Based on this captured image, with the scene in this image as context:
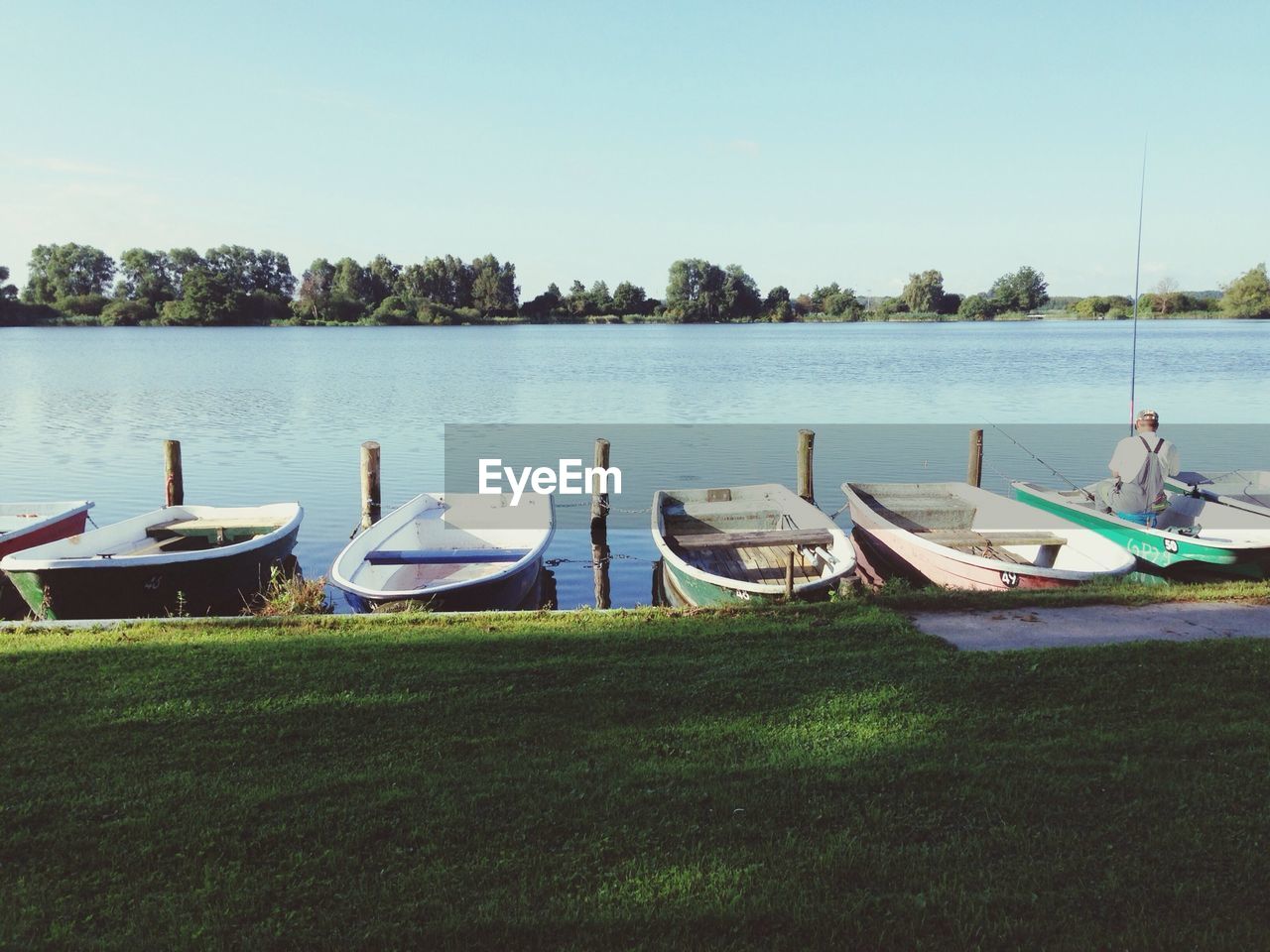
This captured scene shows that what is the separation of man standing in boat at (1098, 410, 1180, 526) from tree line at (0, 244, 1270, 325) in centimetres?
14167

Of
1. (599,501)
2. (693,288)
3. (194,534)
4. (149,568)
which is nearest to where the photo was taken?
(149,568)

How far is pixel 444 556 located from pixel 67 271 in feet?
535

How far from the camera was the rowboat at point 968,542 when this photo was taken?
467 inches

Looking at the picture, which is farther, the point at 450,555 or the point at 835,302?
the point at 835,302

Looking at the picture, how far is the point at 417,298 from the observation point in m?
161

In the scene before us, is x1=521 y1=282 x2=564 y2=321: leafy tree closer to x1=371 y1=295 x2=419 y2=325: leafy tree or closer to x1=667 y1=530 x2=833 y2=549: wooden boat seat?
x1=371 y1=295 x2=419 y2=325: leafy tree

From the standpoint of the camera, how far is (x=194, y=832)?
16.0 feet

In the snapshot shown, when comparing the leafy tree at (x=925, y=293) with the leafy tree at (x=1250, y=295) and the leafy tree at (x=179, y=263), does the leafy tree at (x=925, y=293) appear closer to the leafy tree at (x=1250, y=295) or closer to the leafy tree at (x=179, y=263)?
the leafy tree at (x=1250, y=295)

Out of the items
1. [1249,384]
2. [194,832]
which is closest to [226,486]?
[194,832]

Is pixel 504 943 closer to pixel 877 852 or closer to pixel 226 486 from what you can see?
pixel 877 852

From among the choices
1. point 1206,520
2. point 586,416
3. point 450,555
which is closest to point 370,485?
point 450,555

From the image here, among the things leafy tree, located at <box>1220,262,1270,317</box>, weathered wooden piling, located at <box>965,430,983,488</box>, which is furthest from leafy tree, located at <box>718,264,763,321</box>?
weathered wooden piling, located at <box>965,430,983,488</box>

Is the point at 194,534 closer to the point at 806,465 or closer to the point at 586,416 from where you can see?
the point at 806,465

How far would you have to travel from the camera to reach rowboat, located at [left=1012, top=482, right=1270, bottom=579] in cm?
1198
